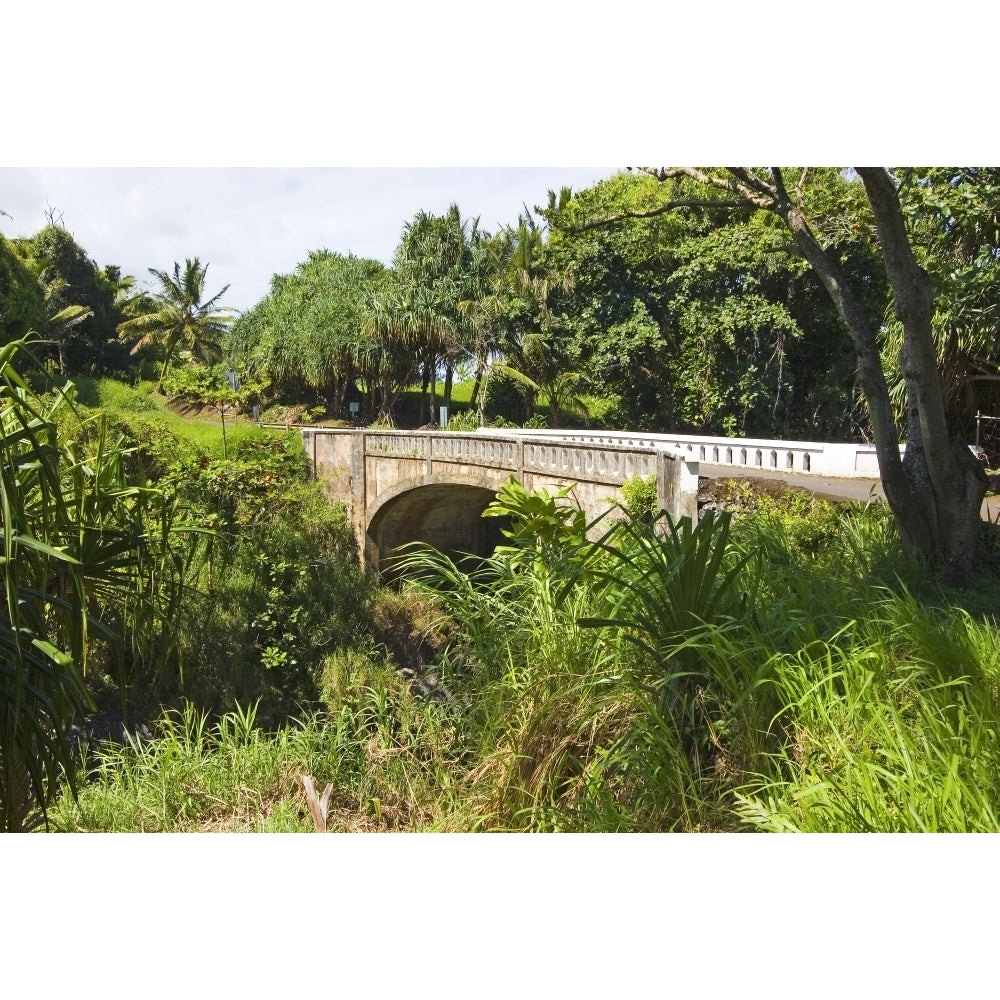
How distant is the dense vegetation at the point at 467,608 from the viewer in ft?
6.20

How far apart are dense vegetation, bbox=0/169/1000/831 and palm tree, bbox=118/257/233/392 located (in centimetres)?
8

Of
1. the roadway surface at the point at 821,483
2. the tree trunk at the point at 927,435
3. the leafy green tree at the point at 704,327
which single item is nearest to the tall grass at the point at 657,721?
the tree trunk at the point at 927,435

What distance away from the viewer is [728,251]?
1369 centimetres

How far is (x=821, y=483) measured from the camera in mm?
6844

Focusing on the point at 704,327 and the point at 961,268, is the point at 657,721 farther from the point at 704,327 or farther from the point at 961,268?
the point at 704,327

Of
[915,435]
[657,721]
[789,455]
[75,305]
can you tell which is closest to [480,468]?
[789,455]

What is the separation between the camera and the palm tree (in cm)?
959

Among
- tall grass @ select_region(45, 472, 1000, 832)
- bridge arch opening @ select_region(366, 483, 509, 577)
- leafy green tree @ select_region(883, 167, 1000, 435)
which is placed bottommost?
bridge arch opening @ select_region(366, 483, 509, 577)

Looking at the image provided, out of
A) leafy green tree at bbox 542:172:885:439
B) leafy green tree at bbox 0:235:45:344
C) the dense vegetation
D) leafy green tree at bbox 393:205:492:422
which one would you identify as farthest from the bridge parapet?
leafy green tree at bbox 0:235:45:344

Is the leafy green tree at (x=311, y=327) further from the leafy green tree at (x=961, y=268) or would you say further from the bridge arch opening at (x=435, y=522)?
the leafy green tree at (x=961, y=268)

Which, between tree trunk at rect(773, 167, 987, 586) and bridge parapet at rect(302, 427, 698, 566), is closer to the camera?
tree trunk at rect(773, 167, 987, 586)

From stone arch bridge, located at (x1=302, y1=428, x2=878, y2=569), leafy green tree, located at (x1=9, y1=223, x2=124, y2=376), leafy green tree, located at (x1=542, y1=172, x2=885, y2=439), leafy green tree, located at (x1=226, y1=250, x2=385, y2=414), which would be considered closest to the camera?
stone arch bridge, located at (x1=302, y1=428, x2=878, y2=569)

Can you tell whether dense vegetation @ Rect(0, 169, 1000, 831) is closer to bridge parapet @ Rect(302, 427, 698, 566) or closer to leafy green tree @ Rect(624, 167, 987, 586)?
leafy green tree @ Rect(624, 167, 987, 586)

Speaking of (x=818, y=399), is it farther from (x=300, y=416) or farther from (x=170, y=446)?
(x=170, y=446)
